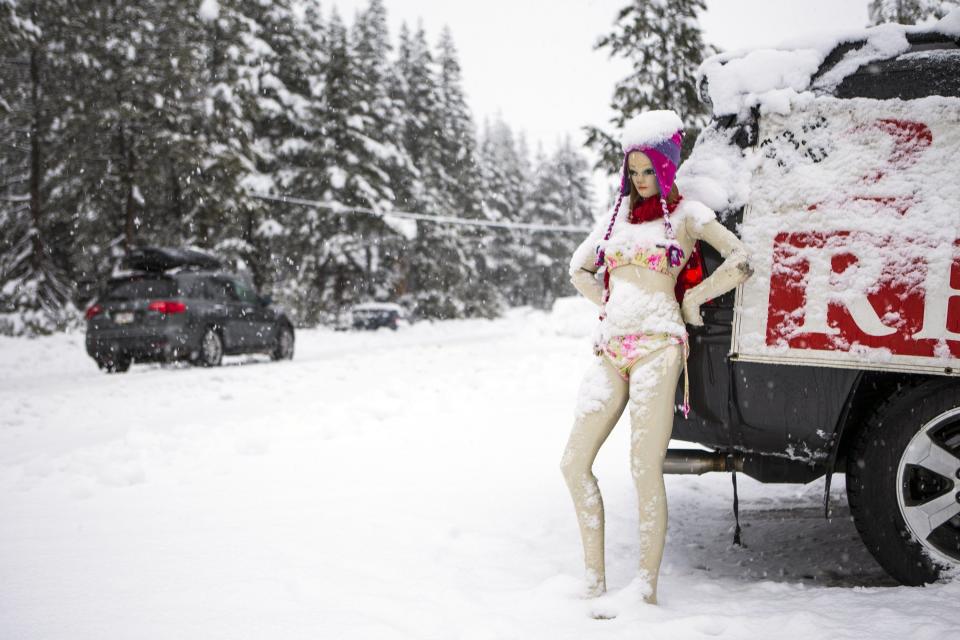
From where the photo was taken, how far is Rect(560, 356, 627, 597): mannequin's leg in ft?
9.14

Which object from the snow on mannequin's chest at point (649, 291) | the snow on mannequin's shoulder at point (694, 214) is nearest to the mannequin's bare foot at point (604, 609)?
the snow on mannequin's chest at point (649, 291)

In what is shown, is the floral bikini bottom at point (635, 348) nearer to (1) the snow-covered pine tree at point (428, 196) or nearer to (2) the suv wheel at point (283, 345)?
(2) the suv wheel at point (283, 345)

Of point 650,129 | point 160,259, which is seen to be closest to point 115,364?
point 160,259

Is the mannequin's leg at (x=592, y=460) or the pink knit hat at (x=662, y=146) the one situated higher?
the pink knit hat at (x=662, y=146)

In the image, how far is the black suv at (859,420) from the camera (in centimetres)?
263

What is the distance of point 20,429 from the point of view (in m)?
6.59

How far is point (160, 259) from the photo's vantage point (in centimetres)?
1279

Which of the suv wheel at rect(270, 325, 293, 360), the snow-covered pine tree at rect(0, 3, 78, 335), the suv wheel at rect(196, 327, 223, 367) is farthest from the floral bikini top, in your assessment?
the snow-covered pine tree at rect(0, 3, 78, 335)

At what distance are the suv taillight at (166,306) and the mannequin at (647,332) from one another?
34.9ft

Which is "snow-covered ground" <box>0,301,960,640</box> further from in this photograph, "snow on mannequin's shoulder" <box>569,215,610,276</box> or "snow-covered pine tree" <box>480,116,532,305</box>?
"snow-covered pine tree" <box>480,116,532,305</box>

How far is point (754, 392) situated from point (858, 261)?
0.71 m

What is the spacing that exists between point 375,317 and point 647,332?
88.8ft

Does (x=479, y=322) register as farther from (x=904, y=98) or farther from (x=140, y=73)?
(x=904, y=98)

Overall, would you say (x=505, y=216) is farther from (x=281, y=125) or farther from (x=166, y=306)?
(x=166, y=306)
